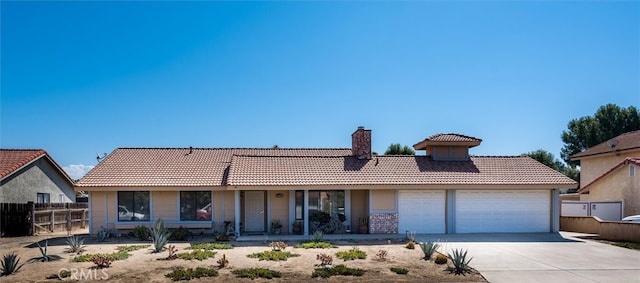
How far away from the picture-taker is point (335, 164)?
2156 centimetres

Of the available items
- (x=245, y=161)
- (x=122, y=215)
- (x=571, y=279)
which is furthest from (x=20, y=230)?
(x=571, y=279)

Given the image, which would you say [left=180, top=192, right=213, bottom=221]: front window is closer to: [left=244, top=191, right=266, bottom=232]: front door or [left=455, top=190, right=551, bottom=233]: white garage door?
[left=244, top=191, right=266, bottom=232]: front door

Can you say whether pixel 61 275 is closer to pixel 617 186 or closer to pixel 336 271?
pixel 336 271

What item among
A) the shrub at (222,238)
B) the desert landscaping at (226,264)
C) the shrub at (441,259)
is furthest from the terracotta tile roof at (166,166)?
the shrub at (441,259)

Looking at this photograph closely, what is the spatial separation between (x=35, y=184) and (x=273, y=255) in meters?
18.3

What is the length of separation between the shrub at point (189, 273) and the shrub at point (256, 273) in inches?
A: 24.1

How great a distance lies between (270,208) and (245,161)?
2670 mm

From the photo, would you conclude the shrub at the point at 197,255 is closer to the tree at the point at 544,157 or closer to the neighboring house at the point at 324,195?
the neighboring house at the point at 324,195

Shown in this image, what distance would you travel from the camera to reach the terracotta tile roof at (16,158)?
75.9ft

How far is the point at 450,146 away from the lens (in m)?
22.9

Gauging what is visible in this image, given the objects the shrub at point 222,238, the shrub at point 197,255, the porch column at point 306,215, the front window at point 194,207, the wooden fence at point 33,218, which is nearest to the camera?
the shrub at point 197,255

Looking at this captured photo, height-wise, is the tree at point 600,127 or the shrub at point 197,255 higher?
the tree at point 600,127

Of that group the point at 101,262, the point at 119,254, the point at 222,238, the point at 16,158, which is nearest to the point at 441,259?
the point at 222,238

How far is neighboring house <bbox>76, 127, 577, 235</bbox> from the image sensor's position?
1947 cm
